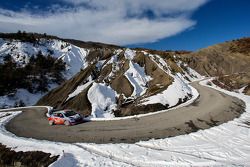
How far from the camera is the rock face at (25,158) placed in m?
11.4

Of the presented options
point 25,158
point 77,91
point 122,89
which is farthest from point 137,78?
point 25,158

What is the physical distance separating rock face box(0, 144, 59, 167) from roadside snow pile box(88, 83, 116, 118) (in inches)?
733

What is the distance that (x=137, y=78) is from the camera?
143ft

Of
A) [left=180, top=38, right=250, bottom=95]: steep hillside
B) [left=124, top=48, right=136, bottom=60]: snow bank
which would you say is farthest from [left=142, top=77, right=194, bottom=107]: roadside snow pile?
[left=180, top=38, right=250, bottom=95]: steep hillside

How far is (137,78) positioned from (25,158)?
3267cm

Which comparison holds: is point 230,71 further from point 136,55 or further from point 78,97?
point 78,97

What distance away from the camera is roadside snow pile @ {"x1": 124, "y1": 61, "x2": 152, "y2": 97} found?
4002 centimetres

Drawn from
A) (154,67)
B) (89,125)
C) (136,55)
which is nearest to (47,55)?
(136,55)

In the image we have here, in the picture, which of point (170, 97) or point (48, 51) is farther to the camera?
point (48, 51)

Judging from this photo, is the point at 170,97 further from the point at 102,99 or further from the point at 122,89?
the point at 122,89

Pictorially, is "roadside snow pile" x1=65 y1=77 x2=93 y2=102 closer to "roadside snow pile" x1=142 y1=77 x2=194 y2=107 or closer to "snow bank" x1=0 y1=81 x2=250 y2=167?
"roadside snow pile" x1=142 y1=77 x2=194 y2=107

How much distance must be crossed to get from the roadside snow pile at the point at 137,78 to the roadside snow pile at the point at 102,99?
422cm

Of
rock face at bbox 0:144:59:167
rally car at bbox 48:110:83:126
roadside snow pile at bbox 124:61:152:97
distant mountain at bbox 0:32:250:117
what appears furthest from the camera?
roadside snow pile at bbox 124:61:152:97

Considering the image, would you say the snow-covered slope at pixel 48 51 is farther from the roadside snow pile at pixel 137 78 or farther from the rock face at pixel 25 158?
the rock face at pixel 25 158
